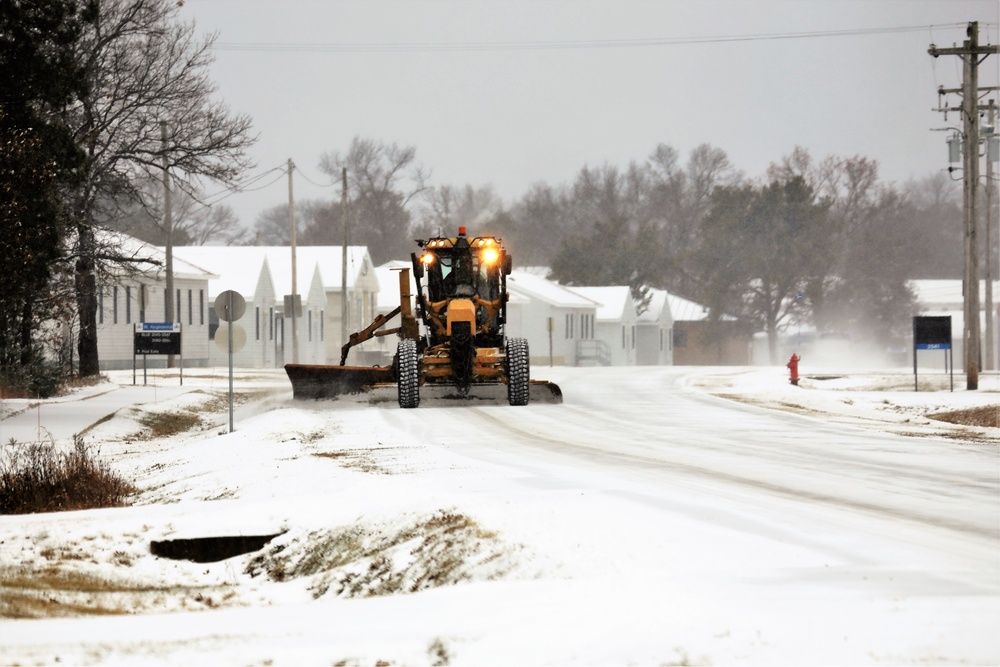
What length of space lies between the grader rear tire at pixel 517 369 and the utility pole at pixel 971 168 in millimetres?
16335

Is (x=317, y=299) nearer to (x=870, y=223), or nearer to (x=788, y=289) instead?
(x=788, y=289)

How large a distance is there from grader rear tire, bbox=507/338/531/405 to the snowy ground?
5831 millimetres

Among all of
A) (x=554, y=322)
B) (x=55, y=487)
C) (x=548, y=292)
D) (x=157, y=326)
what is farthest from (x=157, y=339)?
(x=548, y=292)

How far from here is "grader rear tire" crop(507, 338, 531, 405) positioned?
2658 cm

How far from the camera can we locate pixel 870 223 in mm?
112812

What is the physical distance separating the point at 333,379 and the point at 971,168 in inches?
863

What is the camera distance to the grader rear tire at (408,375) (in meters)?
26.1

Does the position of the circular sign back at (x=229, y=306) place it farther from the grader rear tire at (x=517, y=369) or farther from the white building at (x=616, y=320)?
the white building at (x=616, y=320)

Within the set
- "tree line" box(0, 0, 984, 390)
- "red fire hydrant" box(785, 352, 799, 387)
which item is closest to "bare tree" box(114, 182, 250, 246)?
"tree line" box(0, 0, 984, 390)

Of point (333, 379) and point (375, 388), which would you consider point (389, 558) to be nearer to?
point (375, 388)

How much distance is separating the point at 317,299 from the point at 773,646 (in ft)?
215

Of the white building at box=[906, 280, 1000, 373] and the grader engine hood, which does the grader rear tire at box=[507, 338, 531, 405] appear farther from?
the white building at box=[906, 280, 1000, 373]

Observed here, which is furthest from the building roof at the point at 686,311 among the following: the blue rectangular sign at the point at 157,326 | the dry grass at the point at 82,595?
the dry grass at the point at 82,595

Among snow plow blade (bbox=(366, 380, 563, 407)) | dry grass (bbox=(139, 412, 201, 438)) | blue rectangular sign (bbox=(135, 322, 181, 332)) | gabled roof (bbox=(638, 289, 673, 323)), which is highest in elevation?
gabled roof (bbox=(638, 289, 673, 323))
